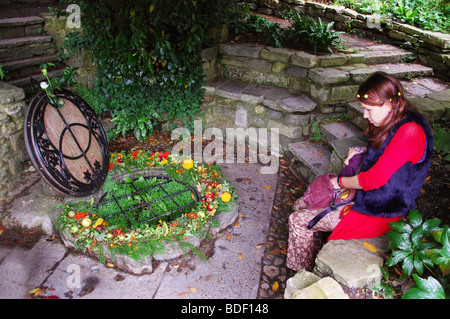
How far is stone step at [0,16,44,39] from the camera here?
4.46 meters

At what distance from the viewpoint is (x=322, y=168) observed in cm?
373

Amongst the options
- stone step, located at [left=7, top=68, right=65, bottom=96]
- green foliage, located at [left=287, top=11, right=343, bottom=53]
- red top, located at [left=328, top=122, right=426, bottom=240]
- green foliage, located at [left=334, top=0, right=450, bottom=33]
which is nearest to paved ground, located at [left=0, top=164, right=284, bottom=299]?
red top, located at [left=328, top=122, right=426, bottom=240]

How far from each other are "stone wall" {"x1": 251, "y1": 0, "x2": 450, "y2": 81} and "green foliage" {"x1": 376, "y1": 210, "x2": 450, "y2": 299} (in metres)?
3.77

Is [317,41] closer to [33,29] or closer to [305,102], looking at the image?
[305,102]

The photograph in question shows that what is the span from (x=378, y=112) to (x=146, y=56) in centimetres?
268

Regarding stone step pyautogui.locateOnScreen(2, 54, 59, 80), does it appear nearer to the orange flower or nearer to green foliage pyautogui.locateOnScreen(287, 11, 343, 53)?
the orange flower

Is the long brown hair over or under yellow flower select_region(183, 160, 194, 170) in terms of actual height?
over

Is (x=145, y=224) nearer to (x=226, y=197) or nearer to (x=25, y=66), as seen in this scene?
(x=226, y=197)

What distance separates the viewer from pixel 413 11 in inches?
220

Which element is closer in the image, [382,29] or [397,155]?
[397,155]

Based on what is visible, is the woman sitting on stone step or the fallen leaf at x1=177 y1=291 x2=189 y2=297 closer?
the woman sitting on stone step

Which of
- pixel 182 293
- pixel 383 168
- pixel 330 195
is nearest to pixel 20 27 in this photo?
pixel 182 293
